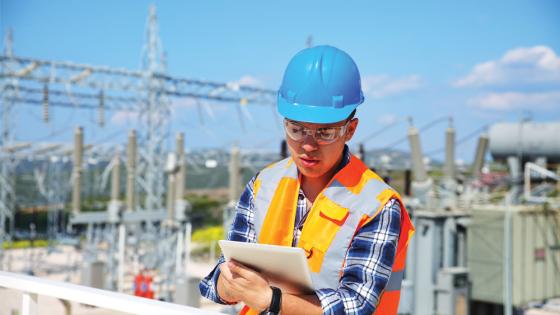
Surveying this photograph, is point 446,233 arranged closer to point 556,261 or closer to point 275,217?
point 556,261

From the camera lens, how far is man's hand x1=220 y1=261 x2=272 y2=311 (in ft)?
4.39

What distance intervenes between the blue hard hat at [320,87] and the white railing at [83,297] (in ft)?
1.65

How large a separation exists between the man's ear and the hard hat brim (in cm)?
7

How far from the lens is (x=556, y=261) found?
11.7 m

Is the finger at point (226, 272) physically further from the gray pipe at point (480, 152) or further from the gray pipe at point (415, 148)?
the gray pipe at point (480, 152)

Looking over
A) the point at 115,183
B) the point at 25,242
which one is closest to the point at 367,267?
the point at 115,183

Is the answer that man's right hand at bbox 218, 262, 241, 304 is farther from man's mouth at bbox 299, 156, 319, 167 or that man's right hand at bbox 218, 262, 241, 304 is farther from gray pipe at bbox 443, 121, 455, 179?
gray pipe at bbox 443, 121, 455, 179

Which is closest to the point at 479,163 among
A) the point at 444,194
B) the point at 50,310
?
the point at 444,194

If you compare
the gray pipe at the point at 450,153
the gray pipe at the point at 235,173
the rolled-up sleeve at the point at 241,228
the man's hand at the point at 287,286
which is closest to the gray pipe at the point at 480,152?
the gray pipe at the point at 450,153

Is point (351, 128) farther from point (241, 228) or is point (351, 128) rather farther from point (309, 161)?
point (241, 228)

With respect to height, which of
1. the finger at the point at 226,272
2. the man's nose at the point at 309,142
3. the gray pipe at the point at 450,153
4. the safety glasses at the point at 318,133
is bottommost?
the finger at the point at 226,272

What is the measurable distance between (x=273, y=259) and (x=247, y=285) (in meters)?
0.09

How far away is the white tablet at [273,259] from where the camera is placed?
130 cm

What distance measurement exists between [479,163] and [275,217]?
12346 mm
